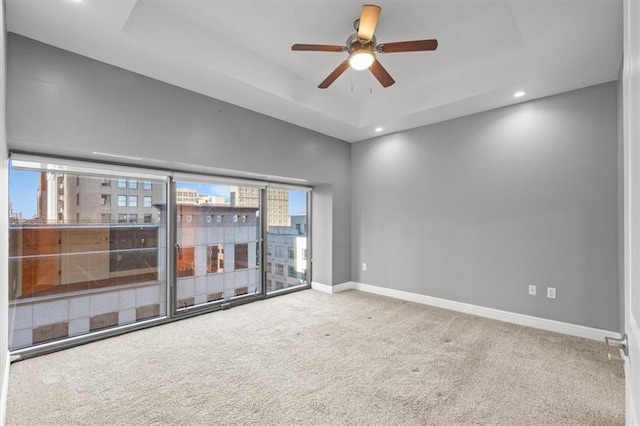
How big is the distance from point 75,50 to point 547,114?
4.71m

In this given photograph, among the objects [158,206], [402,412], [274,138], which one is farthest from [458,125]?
[158,206]

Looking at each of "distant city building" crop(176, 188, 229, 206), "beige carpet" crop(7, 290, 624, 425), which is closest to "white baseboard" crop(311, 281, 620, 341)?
"beige carpet" crop(7, 290, 624, 425)

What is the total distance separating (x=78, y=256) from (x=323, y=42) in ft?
10.7

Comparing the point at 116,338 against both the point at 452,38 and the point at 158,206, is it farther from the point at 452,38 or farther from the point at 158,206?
the point at 452,38

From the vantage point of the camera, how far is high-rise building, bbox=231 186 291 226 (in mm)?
4367

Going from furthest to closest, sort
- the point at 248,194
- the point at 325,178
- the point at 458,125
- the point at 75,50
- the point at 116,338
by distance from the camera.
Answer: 1. the point at 325,178
2. the point at 248,194
3. the point at 458,125
4. the point at 116,338
5. the point at 75,50

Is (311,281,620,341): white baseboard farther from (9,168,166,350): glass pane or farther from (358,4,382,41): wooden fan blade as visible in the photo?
A: (358,4,382,41): wooden fan blade

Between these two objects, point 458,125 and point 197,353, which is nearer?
point 197,353

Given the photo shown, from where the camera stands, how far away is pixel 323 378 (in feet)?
7.79

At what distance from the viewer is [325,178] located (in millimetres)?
4863

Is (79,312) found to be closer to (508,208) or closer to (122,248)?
(122,248)

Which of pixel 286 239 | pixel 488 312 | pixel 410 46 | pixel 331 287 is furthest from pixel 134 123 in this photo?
pixel 488 312

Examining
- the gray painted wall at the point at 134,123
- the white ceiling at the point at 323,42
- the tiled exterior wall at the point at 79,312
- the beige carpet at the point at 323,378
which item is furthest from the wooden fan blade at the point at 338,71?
the tiled exterior wall at the point at 79,312

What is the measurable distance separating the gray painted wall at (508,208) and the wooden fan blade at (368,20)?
2.29m
